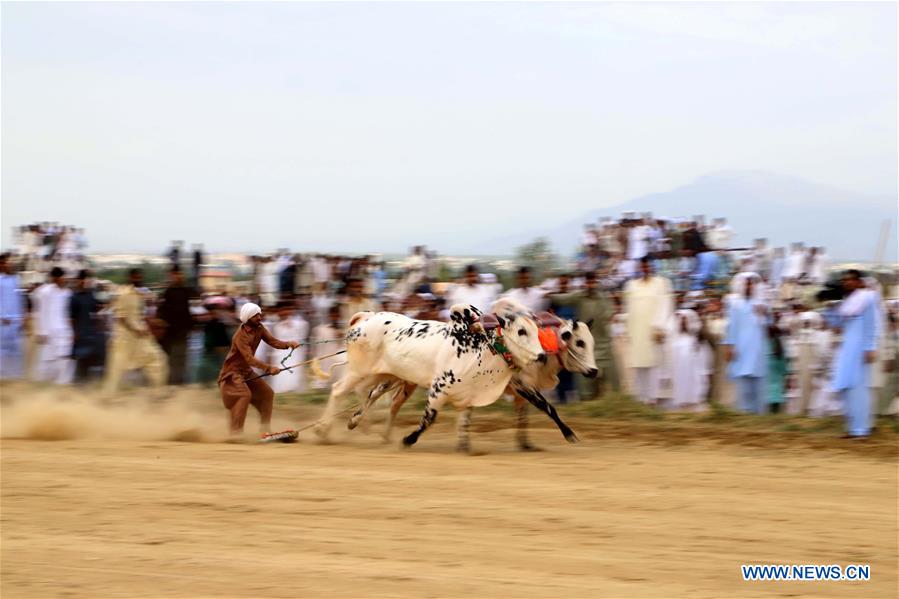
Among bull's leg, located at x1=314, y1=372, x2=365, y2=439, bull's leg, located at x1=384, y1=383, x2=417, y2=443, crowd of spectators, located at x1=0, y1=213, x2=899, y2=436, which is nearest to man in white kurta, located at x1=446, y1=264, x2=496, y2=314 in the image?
crowd of spectators, located at x1=0, y1=213, x2=899, y2=436

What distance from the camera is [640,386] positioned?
15.2 metres

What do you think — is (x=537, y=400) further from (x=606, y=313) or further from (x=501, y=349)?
(x=606, y=313)

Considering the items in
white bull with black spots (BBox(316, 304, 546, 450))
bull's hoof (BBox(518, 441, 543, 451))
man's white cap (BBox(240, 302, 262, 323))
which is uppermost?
man's white cap (BBox(240, 302, 262, 323))

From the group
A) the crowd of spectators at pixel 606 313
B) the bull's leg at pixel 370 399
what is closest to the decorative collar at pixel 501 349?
the bull's leg at pixel 370 399

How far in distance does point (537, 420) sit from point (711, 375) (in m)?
2.44

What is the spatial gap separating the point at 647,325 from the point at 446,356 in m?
4.24

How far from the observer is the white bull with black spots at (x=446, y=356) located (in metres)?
11.6

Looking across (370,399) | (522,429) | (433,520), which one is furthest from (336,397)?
(433,520)

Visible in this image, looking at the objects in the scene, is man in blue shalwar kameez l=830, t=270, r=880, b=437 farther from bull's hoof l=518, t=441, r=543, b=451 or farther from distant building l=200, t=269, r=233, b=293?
distant building l=200, t=269, r=233, b=293

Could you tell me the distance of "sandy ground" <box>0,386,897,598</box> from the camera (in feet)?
22.9

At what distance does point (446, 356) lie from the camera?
11719 millimetres

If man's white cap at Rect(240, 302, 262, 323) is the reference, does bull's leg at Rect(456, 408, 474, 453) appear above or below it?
below

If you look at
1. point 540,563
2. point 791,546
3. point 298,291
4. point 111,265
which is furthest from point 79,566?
point 111,265

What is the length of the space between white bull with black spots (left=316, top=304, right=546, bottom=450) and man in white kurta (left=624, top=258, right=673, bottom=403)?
3.87 m
